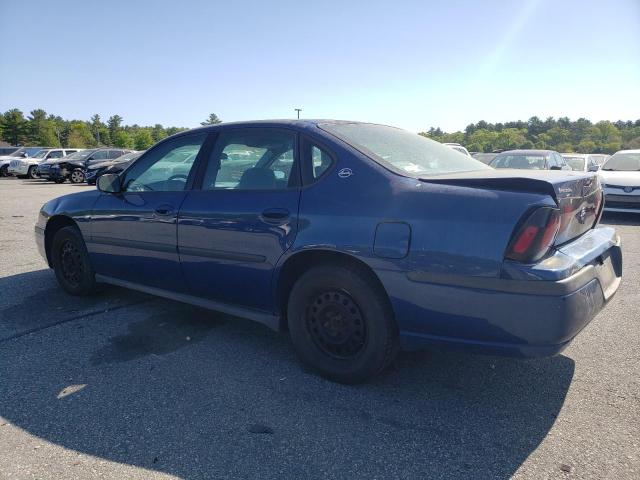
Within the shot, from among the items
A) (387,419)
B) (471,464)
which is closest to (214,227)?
(387,419)

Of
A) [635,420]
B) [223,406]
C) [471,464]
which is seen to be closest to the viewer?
[471,464]

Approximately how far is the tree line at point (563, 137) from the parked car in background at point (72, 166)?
39.2m

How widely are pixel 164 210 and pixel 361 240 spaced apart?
170 cm

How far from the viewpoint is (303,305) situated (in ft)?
9.68

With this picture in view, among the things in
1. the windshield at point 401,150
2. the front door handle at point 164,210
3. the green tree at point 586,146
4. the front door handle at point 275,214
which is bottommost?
the front door handle at point 164,210

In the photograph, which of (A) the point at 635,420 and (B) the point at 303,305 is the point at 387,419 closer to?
(B) the point at 303,305

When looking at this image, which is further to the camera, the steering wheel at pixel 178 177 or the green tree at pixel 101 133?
the green tree at pixel 101 133

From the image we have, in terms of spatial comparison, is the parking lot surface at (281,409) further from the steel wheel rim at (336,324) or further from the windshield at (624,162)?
the windshield at (624,162)

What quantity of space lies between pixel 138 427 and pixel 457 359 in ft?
6.72

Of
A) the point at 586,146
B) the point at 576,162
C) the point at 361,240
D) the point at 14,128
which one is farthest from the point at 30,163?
the point at 14,128

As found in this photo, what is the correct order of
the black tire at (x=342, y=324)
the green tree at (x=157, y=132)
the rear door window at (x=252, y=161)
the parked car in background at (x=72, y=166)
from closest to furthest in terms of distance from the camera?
the black tire at (x=342, y=324), the rear door window at (x=252, y=161), the parked car in background at (x=72, y=166), the green tree at (x=157, y=132)

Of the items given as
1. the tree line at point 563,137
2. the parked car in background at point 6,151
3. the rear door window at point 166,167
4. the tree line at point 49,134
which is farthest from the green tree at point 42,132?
the rear door window at point 166,167

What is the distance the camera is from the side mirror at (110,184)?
157 inches

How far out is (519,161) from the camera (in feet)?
36.4
